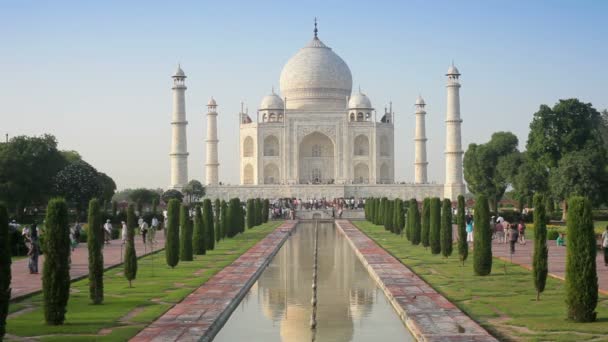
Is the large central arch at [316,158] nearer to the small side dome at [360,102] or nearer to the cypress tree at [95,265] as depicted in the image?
the small side dome at [360,102]

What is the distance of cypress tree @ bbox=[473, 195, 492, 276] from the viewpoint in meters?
13.1

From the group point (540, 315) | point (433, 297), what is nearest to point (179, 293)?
point (433, 297)

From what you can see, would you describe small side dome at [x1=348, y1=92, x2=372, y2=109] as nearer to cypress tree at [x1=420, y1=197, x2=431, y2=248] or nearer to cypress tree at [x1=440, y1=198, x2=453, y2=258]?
cypress tree at [x1=420, y1=197, x2=431, y2=248]

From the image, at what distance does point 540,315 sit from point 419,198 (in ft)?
112

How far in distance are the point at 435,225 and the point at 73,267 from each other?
6.95 metres

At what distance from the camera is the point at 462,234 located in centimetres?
1521

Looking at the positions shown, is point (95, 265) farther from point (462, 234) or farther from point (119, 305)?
point (462, 234)

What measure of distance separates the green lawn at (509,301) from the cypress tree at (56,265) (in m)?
4.23

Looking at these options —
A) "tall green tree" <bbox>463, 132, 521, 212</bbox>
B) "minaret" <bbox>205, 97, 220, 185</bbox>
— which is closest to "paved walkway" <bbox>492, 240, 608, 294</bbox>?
"tall green tree" <bbox>463, 132, 521, 212</bbox>

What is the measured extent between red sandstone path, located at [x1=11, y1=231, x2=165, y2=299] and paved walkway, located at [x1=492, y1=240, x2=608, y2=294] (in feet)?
22.5

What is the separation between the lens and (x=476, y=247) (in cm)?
1328

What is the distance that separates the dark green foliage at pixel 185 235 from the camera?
16.2 m

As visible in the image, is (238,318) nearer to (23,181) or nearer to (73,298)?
(73,298)

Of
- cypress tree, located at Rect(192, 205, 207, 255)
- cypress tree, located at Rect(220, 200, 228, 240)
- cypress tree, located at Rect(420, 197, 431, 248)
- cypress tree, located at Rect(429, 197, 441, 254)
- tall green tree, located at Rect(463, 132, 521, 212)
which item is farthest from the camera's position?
tall green tree, located at Rect(463, 132, 521, 212)
